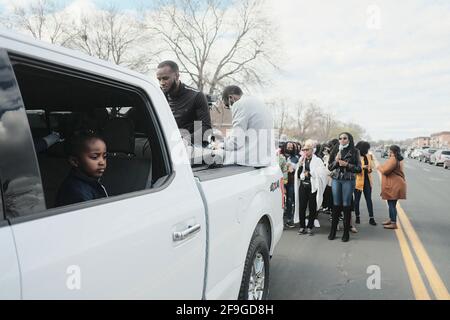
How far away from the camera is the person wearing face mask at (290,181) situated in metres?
7.73

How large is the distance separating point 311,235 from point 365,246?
101 cm

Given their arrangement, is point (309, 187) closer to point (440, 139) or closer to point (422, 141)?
point (440, 139)

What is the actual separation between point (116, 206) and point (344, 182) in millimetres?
5473

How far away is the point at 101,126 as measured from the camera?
262 cm

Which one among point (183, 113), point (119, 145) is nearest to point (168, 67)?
point (183, 113)

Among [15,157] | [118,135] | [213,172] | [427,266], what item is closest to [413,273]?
[427,266]

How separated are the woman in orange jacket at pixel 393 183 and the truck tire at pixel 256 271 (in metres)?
4.81

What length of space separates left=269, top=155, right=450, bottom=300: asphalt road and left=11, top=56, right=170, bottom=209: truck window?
2.21 metres

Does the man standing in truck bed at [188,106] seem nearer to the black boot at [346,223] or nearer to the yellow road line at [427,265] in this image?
the yellow road line at [427,265]

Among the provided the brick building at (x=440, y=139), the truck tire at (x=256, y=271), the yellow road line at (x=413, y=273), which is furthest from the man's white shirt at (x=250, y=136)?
the brick building at (x=440, y=139)

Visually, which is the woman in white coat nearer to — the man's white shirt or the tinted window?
the man's white shirt

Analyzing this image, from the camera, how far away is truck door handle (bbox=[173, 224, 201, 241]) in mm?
1877

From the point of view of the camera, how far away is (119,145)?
2.54 m
